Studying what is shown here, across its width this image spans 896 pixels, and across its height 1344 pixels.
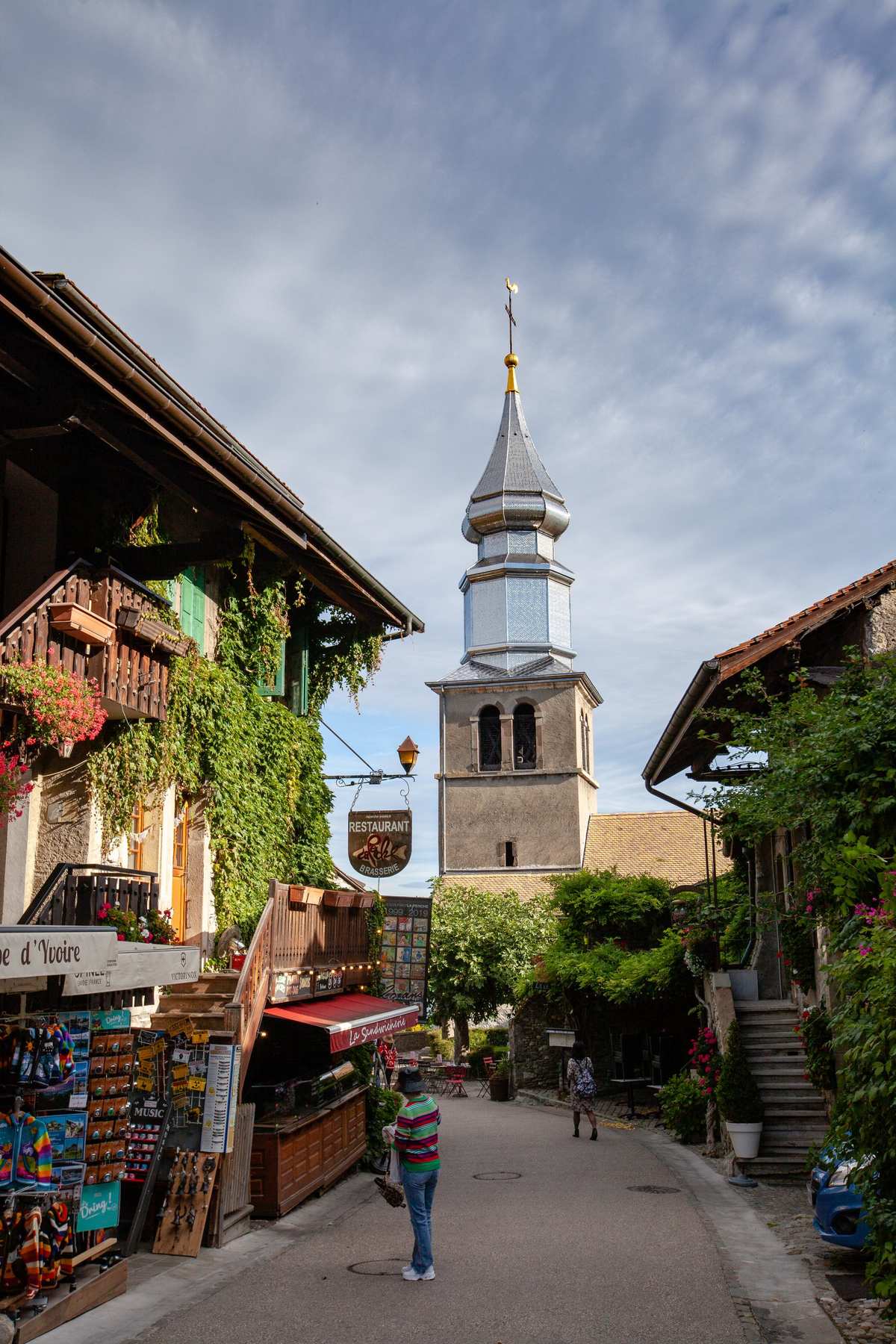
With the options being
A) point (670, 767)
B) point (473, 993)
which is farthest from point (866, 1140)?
point (473, 993)

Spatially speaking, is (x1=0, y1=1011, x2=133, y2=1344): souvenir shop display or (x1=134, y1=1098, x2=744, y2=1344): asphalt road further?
(x1=134, y1=1098, x2=744, y2=1344): asphalt road

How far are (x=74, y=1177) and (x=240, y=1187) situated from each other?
3133 millimetres

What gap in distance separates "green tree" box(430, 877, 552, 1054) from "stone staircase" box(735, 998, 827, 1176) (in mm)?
21834

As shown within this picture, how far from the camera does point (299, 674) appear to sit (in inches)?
699

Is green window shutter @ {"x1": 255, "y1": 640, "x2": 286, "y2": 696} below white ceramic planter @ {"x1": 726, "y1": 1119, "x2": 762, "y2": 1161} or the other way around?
the other way around

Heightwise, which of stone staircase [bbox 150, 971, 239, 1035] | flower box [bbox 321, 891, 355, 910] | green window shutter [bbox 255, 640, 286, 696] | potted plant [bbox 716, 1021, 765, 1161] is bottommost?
potted plant [bbox 716, 1021, 765, 1161]

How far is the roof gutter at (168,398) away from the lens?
930cm

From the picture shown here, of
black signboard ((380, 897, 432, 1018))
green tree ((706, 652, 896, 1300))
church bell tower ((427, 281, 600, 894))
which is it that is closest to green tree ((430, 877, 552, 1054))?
church bell tower ((427, 281, 600, 894))

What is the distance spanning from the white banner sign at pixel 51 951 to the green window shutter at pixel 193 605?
6.47 meters

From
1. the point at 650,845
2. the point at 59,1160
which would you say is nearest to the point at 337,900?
the point at 59,1160

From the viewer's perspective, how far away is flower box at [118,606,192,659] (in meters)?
11.7

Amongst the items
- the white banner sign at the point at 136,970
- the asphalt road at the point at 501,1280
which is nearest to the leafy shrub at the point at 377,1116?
the asphalt road at the point at 501,1280

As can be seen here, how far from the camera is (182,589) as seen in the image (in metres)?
14.4

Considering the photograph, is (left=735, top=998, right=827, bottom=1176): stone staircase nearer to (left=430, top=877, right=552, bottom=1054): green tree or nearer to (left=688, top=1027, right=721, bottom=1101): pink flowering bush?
(left=688, top=1027, right=721, bottom=1101): pink flowering bush
